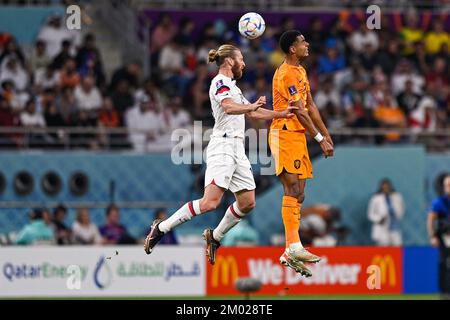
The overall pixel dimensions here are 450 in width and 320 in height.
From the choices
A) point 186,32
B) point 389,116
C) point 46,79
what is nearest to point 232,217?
point 46,79

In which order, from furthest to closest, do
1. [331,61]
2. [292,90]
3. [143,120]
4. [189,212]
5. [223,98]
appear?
1. [331,61]
2. [143,120]
3. [189,212]
4. [292,90]
5. [223,98]

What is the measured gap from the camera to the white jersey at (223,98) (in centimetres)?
1533

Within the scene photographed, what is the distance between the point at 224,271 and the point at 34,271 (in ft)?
11.6

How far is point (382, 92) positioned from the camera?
28.2 meters

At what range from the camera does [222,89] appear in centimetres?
1533

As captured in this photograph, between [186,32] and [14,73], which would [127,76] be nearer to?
[186,32]

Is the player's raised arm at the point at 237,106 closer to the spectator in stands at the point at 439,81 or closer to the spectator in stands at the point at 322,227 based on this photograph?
the spectator in stands at the point at 322,227

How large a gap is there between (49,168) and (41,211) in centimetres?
230

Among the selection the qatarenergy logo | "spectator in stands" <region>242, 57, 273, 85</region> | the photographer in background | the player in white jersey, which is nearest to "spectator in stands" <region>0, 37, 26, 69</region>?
"spectator in stands" <region>242, 57, 273, 85</region>

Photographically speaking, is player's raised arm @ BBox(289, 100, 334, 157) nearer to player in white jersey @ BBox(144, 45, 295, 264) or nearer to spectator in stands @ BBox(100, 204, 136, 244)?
player in white jersey @ BBox(144, 45, 295, 264)

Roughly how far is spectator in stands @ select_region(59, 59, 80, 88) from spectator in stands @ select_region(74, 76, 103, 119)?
15 centimetres

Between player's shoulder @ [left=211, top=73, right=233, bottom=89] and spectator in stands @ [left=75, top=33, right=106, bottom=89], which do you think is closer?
player's shoulder @ [left=211, top=73, right=233, bottom=89]

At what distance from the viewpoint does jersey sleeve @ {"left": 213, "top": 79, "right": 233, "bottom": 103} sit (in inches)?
602
